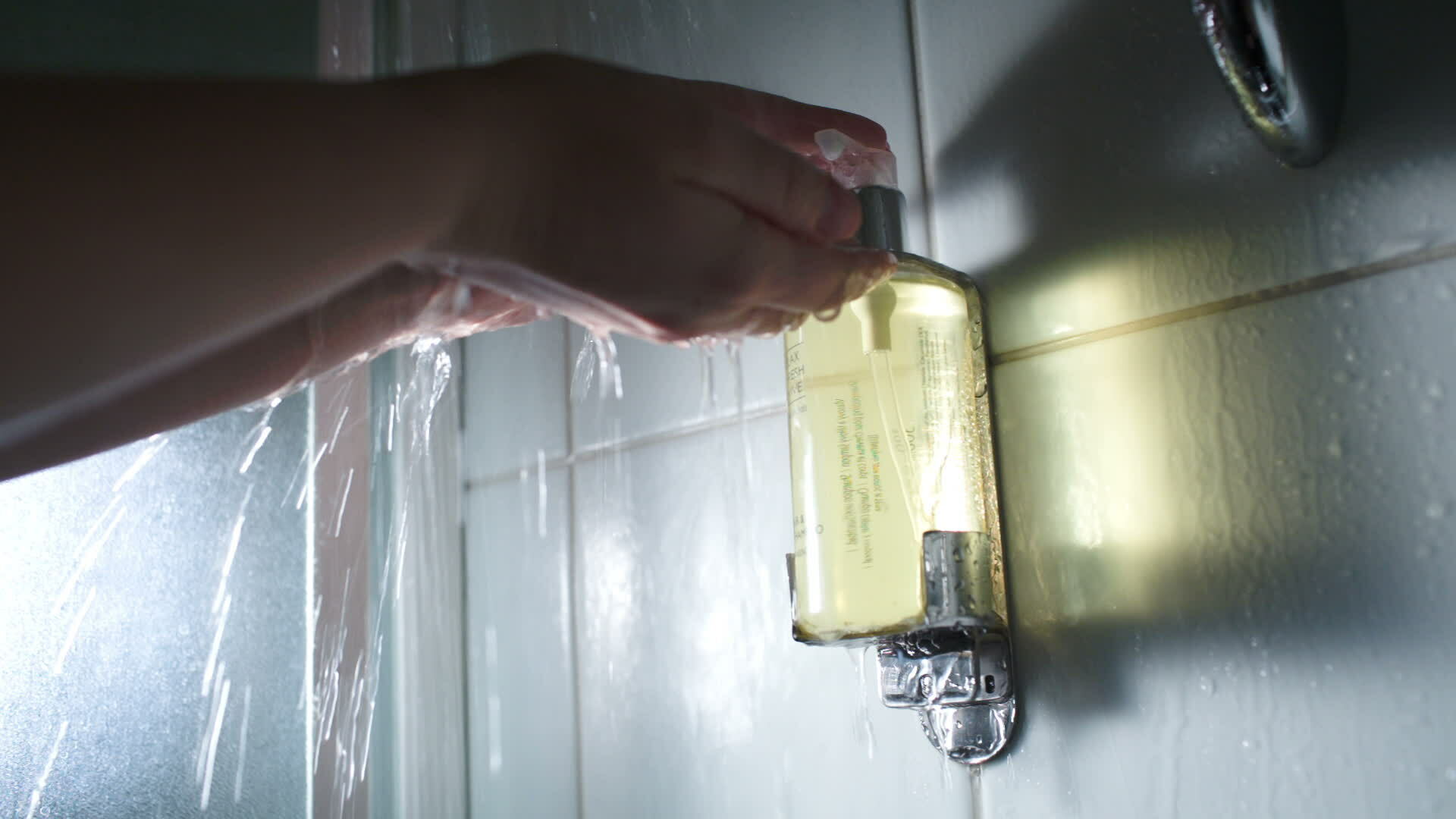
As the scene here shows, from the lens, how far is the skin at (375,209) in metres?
0.34

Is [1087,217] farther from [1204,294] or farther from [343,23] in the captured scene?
[343,23]

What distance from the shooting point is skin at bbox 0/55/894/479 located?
0.34 metres

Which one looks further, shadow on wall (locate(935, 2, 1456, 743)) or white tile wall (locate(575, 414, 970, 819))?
white tile wall (locate(575, 414, 970, 819))

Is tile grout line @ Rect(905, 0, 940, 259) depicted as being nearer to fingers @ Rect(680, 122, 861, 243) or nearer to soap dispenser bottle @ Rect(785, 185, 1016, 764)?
soap dispenser bottle @ Rect(785, 185, 1016, 764)

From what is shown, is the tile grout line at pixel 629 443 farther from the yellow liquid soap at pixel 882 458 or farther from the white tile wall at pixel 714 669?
the yellow liquid soap at pixel 882 458

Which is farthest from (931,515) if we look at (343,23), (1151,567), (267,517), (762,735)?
Result: (343,23)

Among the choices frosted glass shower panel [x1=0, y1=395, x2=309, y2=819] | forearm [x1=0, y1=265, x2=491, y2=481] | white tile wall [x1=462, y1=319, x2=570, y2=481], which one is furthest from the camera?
white tile wall [x1=462, y1=319, x2=570, y2=481]

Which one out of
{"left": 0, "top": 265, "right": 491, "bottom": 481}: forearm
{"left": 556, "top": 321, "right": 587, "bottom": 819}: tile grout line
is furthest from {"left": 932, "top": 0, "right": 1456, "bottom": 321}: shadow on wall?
{"left": 556, "top": 321, "right": 587, "bottom": 819}: tile grout line

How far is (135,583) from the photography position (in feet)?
2.58

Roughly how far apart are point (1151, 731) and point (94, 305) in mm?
435

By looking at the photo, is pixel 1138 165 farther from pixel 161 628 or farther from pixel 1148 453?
pixel 161 628

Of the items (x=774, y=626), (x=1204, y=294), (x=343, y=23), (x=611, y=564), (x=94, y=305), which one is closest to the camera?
(x=94, y=305)

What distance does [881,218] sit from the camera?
501 mm

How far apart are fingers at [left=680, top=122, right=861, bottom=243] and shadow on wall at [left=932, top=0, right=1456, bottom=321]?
155 mm
